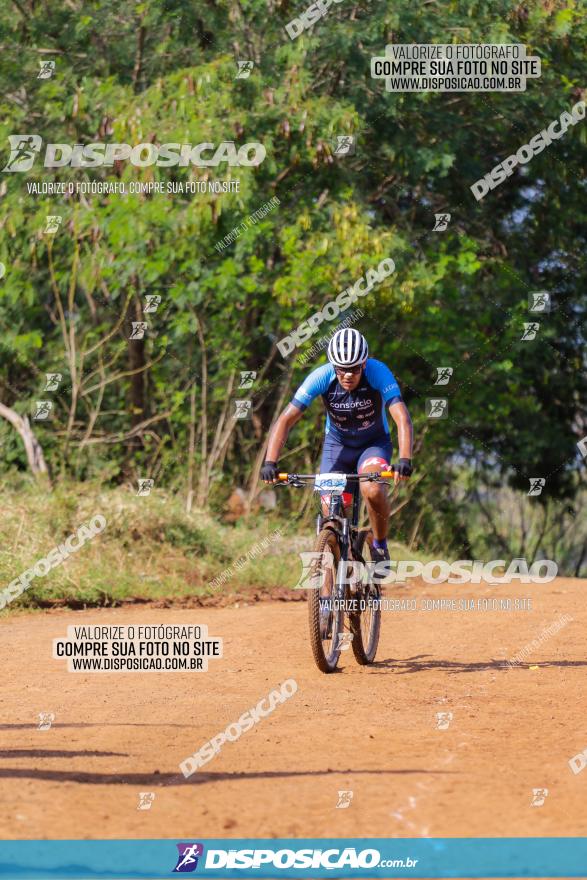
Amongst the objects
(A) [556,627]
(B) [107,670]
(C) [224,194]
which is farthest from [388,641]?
(C) [224,194]

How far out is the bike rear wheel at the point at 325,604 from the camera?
8898 millimetres

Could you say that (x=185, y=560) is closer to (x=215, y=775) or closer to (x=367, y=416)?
(x=367, y=416)

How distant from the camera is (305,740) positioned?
720 cm

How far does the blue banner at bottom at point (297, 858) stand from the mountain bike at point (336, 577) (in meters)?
3.76

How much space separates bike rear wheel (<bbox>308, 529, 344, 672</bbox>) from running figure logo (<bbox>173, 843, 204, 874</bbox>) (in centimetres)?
380

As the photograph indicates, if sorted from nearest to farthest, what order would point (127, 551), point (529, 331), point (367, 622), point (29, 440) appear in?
point (367, 622) < point (127, 551) < point (29, 440) < point (529, 331)

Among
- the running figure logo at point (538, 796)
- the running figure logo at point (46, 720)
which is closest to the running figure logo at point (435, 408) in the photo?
the running figure logo at point (46, 720)

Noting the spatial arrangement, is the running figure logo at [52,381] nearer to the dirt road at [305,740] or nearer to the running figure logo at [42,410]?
the running figure logo at [42,410]

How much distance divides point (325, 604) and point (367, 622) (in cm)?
91

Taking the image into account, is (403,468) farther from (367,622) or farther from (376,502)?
(367,622)

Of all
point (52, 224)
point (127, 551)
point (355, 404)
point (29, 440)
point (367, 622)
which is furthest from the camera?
point (29, 440)

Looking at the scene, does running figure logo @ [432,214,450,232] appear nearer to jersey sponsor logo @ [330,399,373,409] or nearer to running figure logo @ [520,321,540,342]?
running figure logo @ [520,321,540,342]

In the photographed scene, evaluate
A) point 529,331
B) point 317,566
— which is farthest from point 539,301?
point 317,566

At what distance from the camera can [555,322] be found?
19.9m
